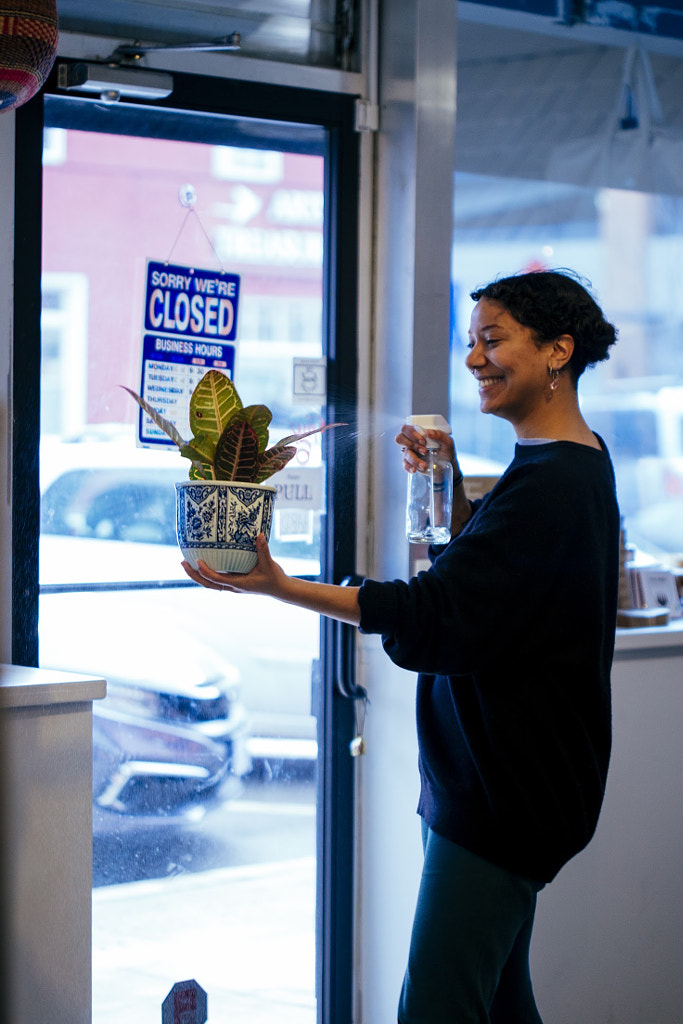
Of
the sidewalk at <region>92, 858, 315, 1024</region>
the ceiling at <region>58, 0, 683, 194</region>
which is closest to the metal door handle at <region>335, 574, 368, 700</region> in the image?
the sidewalk at <region>92, 858, 315, 1024</region>

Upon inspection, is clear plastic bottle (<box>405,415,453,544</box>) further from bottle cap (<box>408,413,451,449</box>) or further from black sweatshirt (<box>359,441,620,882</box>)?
black sweatshirt (<box>359,441,620,882</box>)

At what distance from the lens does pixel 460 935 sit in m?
1.68

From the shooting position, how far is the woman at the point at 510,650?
64.2 inches

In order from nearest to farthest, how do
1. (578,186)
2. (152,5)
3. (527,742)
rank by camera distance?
(527,742)
(152,5)
(578,186)

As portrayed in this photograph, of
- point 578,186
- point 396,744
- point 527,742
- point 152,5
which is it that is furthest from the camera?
point 578,186

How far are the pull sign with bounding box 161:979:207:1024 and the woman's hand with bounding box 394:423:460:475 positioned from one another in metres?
1.28

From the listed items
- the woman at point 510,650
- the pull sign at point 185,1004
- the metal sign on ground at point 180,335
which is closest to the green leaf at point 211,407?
the woman at point 510,650

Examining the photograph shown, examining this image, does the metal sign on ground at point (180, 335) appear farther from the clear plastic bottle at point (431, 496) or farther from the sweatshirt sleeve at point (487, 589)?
the sweatshirt sleeve at point (487, 589)

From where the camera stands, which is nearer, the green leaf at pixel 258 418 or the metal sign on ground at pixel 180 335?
the green leaf at pixel 258 418

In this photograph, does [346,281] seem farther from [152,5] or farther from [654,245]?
[654,245]

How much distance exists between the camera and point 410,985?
5.67ft

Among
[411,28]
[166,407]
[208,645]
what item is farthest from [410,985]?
[411,28]

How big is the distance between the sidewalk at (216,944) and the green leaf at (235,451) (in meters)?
1.23

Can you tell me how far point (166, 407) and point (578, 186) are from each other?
4.35 feet
